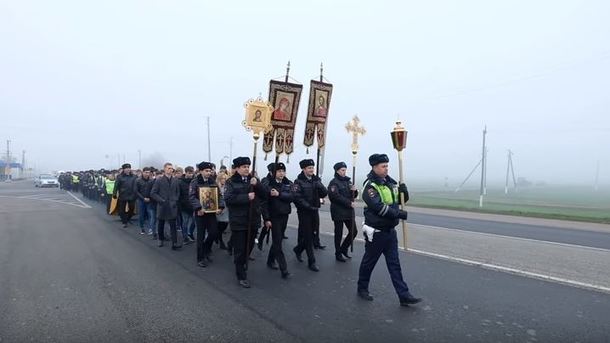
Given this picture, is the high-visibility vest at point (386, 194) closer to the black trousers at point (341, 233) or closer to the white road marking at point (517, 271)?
the black trousers at point (341, 233)

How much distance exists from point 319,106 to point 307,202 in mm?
2821

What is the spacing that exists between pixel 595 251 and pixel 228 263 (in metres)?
7.97

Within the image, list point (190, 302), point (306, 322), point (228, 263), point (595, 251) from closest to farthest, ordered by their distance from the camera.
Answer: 1. point (306, 322)
2. point (190, 302)
3. point (228, 263)
4. point (595, 251)

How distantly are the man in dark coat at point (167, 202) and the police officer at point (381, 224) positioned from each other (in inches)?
193

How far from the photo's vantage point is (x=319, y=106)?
912 cm

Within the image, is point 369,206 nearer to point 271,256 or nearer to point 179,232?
point 271,256

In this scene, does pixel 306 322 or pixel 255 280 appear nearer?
pixel 306 322

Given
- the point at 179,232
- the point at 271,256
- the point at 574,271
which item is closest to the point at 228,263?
the point at 271,256

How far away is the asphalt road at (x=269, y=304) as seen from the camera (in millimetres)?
4191

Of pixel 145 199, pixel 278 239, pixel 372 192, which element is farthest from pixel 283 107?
pixel 145 199

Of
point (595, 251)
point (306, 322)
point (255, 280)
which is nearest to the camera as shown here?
point (306, 322)

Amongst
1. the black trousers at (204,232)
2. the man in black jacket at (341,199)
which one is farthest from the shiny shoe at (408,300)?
the black trousers at (204,232)

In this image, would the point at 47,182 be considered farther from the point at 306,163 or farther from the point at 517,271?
the point at 517,271

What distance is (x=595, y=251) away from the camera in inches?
355
